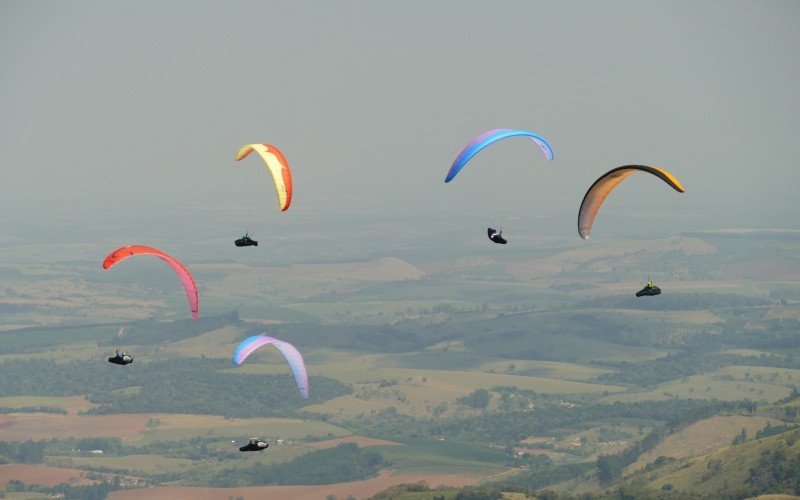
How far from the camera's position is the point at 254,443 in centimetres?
10125

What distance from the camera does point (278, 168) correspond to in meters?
111

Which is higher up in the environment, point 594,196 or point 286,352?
point 594,196

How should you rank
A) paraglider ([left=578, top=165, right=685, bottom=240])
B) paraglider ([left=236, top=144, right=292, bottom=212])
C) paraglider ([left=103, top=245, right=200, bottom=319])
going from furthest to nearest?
paraglider ([left=236, top=144, right=292, bottom=212])
paraglider ([left=578, top=165, right=685, bottom=240])
paraglider ([left=103, top=245, right=200, bottom=319])

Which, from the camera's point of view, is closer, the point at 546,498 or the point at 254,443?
the point at 254,443

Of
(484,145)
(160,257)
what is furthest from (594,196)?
(160,257)

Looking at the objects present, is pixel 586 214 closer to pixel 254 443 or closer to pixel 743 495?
pixel 254 443

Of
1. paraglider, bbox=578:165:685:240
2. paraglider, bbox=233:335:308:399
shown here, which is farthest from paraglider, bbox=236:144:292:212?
paraglider, bbox=578:165:685:240

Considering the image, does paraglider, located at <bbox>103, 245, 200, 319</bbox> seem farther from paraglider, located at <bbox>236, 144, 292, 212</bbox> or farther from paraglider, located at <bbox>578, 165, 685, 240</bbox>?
paraglider, located at <bbox>578, 165, 685, 240</bbox>

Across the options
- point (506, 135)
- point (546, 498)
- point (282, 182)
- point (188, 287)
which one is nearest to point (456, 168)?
point (506, 135)

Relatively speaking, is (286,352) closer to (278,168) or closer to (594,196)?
(278,168)

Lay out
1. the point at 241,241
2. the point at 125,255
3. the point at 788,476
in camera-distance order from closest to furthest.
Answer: the point at 125,255, the point at 241,241, the point at 788,476

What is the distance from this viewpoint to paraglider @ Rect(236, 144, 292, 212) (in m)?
109

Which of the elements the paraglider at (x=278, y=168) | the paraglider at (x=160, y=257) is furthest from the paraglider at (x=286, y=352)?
the paraglider at (x=278, y=168)

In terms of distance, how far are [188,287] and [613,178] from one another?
33.9 meters
